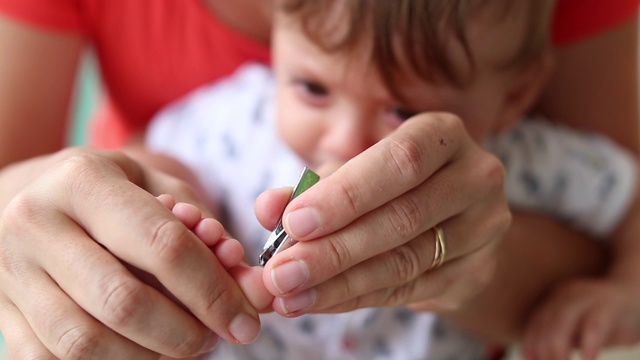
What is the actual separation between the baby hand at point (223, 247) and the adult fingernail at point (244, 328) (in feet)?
0.04

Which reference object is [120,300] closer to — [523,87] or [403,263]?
[403,263]

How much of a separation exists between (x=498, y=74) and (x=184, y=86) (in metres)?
0.38

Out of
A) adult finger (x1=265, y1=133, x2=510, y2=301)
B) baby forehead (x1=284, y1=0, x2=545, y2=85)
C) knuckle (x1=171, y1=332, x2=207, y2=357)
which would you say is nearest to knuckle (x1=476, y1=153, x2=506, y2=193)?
adult finger (x1=265, y1=133, x2=510, y2=301)

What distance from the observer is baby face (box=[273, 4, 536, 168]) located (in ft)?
2.01

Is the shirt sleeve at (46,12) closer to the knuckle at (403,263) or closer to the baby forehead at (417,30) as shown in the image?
the baby forehead at (417,30)

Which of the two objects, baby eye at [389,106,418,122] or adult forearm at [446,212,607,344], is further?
adult forearm at [446,212,607,344]

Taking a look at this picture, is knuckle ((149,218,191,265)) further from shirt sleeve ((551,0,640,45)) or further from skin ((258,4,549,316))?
shirt sleeve ((551,0,640,45))

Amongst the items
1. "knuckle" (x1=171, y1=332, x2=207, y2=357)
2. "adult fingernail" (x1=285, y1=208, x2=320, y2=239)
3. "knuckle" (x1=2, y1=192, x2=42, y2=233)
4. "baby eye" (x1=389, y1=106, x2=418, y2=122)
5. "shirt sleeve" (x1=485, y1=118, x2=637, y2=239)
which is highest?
"knuckle" (x1=2, y1=192, x2=42, y2=233)

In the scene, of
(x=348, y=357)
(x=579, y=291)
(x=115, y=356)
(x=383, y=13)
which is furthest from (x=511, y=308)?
(x=115, y=356)

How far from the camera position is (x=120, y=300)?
15.9 inches

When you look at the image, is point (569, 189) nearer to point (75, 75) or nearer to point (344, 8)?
point (344, 8)

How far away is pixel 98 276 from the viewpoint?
0.41 meters

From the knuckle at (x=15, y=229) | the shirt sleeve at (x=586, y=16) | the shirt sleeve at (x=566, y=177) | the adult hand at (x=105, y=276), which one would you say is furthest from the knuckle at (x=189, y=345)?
the shirt sleeve at (x=586, y=16)

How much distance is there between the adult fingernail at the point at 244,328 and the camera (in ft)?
1.41
